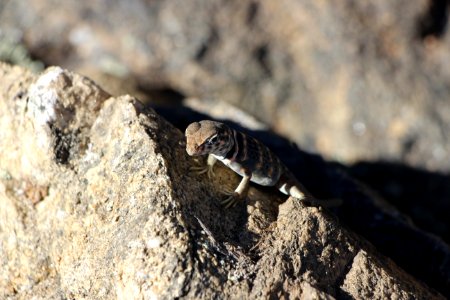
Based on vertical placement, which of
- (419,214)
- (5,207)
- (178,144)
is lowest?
(5,207)

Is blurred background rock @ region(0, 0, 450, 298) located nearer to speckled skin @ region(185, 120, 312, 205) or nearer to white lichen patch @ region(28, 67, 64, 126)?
speckled skin @ region(185, 120, 312, 205)

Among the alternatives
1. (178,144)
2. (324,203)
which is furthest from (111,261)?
(324,203)

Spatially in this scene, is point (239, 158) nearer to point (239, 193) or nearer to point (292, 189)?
point (239, 193)

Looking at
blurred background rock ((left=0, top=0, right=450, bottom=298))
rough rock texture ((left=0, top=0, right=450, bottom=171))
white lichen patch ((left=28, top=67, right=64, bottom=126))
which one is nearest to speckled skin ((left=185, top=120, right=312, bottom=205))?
white lichen patch ((left=28, top=67, right=64, bottom=126))

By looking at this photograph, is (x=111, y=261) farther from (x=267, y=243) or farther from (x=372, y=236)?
(x=372, y=236)

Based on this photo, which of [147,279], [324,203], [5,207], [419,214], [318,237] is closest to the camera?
[147,279]

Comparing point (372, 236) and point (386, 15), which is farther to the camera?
point (386, 15)

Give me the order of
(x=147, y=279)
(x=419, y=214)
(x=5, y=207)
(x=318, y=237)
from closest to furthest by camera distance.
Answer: (x=147, y=279) < (x=318, y=237) < (x=5, y=207) < (x=419, y=214)
